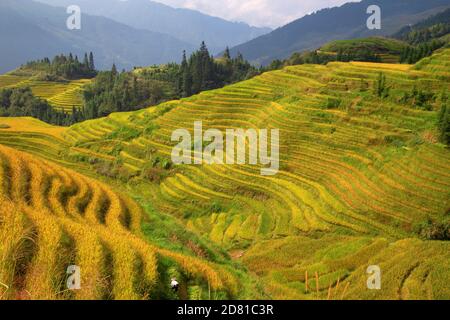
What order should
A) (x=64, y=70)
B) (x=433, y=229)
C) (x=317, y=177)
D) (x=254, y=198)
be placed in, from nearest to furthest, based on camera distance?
(x=433, y=229) → (x=317, y=177) → (x=254, y=198) → (x=64, y=70)

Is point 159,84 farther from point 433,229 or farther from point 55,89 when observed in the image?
point 433,229

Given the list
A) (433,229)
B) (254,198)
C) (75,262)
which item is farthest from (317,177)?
(75,262)

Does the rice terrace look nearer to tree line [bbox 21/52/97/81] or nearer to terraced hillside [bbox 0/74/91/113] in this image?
terraced hillside [bbox 0/74/91/113]

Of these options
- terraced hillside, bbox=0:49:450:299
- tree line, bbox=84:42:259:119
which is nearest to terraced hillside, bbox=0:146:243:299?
terraced hillside, bbox=0:49:450:299

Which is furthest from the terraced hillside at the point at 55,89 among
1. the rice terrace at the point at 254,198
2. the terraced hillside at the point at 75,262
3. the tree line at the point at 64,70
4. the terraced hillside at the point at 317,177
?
the terraced hillside at the point at 75,262

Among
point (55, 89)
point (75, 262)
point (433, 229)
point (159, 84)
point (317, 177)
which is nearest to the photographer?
point (75, 262)
